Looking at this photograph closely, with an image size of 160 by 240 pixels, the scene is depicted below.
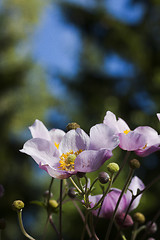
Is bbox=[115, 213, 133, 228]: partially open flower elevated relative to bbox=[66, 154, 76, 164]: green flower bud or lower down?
lower down

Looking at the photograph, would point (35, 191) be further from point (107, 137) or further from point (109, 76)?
point (107, 137)

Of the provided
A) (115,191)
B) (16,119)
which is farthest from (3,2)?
(115,191)

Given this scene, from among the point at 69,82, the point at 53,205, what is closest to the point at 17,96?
the point at 69,82

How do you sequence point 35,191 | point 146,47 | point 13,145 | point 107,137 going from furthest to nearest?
point 13,145 → point 35,191 → point 146,47 → point 107,137

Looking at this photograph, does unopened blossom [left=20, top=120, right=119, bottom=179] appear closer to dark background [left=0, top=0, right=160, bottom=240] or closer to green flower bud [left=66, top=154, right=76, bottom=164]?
green flower bud [left=66, top=154, right=76, bottom=164]

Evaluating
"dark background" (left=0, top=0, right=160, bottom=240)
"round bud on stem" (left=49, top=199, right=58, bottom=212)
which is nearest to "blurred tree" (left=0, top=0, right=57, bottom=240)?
"dark background" (left=0, top=0, right=160, bottom=240)

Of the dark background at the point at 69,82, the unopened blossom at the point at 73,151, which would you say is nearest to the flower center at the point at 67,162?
the unopened blossom at the point at 73,151

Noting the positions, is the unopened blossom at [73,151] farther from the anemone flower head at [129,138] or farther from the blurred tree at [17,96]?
the blurred tree at [17,96]

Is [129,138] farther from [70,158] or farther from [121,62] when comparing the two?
[121,62]

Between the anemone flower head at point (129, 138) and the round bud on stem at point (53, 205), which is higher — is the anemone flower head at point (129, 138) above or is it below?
above
